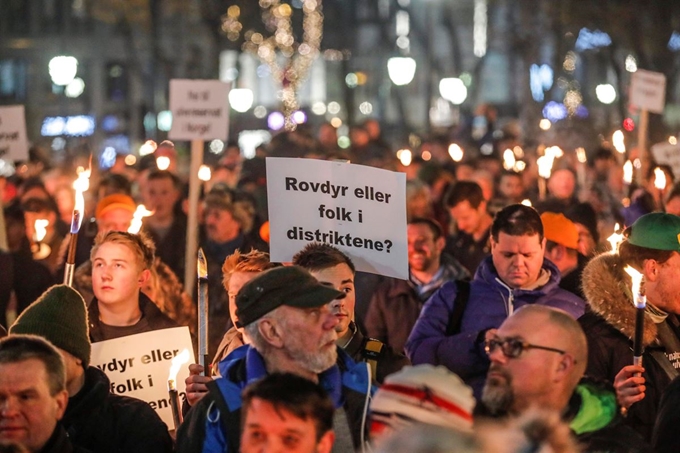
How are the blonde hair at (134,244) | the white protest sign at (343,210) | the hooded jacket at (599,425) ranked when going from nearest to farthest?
1. the hooded jacket at (599,425)
2. the white protest sign at (343,210)
3. the blonde hair at (134,244)

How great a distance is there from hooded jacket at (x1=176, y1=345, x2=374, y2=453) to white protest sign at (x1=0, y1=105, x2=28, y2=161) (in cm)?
936

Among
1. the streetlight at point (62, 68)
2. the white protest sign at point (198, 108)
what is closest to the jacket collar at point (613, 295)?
the white protest sign at point (198, 108)

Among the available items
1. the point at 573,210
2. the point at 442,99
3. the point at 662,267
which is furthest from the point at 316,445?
the point at 442,99

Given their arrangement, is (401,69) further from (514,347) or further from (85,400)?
(514,347)

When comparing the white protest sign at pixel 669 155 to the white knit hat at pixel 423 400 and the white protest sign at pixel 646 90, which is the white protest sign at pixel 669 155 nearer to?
the white protest sign at pixel 646 90

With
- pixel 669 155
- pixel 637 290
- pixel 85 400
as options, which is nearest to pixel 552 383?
pixel 637 290

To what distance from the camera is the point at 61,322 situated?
6035mm

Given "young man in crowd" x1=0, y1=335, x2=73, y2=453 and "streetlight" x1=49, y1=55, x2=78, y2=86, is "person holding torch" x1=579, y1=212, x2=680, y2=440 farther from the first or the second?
"streetlight" x1=49, y1=55, x2=78, y2=86

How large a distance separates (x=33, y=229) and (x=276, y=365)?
7647 mm

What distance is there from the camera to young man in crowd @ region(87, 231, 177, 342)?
7688mm

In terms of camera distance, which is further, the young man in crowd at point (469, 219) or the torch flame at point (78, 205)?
the young man in crowd at point (469, 219)

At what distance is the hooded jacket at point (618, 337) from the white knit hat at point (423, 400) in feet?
7.72

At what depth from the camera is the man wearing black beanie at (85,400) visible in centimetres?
573

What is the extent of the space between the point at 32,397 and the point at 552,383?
6.31ft
